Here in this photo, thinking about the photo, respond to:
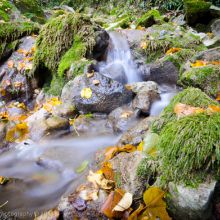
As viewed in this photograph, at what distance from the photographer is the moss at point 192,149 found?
7.04 feet

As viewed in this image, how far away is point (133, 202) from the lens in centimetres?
235

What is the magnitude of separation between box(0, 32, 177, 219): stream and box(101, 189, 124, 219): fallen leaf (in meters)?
0.69

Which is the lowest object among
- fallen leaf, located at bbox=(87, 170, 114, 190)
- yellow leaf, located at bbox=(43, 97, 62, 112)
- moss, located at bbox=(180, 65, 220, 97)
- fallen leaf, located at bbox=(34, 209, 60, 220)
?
yellow leaf, located at bbox=(43, 97, 62, 112)

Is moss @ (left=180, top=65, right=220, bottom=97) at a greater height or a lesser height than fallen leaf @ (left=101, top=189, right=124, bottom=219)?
greater

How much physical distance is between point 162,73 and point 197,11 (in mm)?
3257

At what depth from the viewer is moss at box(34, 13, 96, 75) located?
586 cm

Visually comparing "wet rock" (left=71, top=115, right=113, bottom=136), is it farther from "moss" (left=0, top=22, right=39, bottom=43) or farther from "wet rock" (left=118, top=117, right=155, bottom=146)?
"moss" (left=0, top=22, right=39, bottom=43)

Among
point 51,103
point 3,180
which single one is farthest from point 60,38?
point 3,180

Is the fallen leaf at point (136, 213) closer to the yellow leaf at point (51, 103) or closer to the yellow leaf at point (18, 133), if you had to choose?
the yellow leaf at point (18, 133)

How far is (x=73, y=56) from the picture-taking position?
222 inches

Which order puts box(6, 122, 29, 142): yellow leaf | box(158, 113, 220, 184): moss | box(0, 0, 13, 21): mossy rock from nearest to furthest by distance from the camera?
box(158, 113, 220, 184): moss → box(6, 122, 29, 142): yellow leaf → box(0, 0, 13, 21): mossy rock

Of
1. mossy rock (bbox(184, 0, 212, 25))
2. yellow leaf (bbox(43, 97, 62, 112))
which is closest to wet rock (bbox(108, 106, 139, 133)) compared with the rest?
yellow leaf (bbox(43, 97, 62, 112))

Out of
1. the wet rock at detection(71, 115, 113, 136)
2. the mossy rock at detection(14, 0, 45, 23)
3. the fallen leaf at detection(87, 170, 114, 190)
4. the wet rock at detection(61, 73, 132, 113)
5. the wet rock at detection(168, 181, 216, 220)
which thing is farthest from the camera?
the mossy rock at detection(14, 0, 45, 23)

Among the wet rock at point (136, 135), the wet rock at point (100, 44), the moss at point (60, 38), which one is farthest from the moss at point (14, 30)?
the wet rock at point (136, 135)
